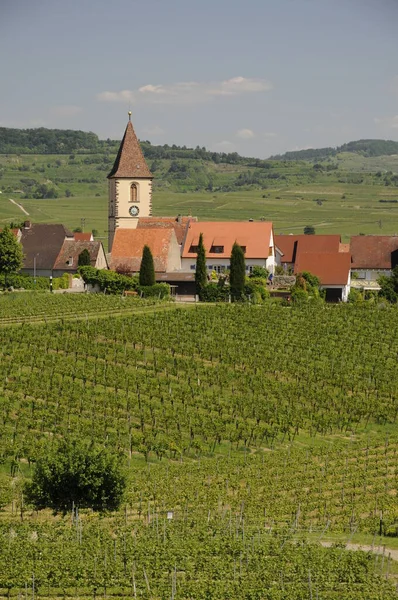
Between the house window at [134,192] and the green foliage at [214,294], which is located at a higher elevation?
the house window at [134,192]

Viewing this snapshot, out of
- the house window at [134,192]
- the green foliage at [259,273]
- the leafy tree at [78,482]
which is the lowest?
the leafy tree at [78,482]

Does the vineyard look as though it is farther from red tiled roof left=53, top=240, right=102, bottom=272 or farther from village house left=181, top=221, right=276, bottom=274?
village house left=181, top=221, right=276, bottom=274

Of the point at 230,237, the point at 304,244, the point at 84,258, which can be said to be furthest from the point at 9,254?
the point at 304,244

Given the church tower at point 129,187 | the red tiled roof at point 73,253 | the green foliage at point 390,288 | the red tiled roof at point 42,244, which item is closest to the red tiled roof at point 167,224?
the church tower at point 129,187

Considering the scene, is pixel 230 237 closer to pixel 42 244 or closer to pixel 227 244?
pixel 227 244

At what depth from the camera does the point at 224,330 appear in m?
56.0

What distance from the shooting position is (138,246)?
74562 millimetres

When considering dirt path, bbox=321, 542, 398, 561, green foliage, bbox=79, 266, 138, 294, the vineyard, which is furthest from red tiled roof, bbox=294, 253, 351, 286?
dirt path, bbox=321, 542, 398, 561

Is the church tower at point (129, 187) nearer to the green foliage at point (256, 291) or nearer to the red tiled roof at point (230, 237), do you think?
the red tiled roof at point (230, 237)

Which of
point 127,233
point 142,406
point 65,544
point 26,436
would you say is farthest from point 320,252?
point 65,544

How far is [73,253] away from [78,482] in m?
45.4

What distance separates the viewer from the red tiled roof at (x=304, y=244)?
82.9 m

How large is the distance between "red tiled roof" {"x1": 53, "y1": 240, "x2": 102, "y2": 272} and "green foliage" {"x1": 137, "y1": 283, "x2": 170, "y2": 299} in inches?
320

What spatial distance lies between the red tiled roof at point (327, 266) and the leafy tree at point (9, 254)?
61.1ft
